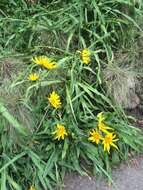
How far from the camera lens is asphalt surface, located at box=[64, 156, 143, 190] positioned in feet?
10.5

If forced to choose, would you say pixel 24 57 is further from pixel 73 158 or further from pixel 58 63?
pixel 73 158

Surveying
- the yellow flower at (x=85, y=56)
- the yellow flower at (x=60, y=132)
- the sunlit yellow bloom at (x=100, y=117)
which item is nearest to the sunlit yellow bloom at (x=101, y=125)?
the sunlit yellow bloom at (x=100, y=117)

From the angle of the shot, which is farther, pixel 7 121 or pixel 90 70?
pixel 90 70

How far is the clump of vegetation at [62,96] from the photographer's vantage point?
313cm

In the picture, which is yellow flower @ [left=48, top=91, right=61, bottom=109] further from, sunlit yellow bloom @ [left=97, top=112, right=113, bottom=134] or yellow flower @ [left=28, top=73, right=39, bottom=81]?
→ sunlit yellow bloom @ [left=97, top=112, right=113, bottom=134]

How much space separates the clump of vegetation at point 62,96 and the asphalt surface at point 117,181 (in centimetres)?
6

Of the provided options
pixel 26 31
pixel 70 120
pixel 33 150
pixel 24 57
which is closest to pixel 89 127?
pixel 70 120

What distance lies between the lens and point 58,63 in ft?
11.1

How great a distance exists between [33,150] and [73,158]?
0.28 m

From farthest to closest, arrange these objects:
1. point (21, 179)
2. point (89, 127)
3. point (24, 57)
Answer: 1. point (24, 57)
2. point (89, 127)
3. point (21, 179)

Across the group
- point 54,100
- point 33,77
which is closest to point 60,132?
point 54,100

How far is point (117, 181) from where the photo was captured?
326 centimetres

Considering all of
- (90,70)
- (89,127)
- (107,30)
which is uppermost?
(107,30)

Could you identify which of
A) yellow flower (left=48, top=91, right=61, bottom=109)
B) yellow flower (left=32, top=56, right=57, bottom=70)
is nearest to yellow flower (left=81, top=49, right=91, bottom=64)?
yellow flower (left=32, top=56, right=57, bottom=70)
